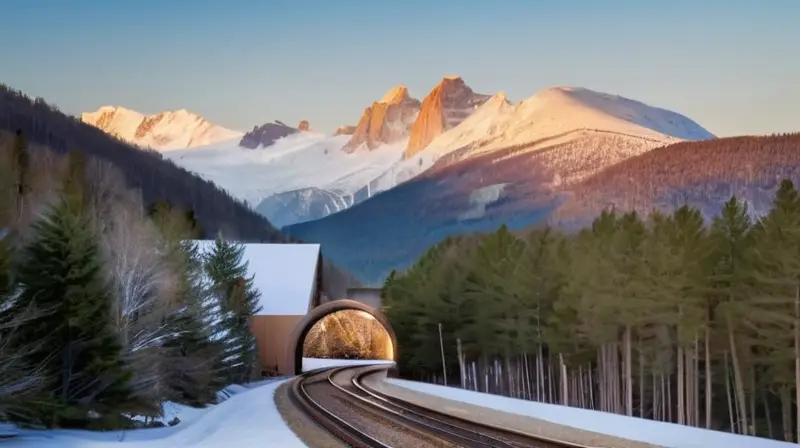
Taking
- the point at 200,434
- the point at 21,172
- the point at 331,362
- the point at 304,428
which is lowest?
the point at 331,362

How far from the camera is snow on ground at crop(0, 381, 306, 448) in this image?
1438 cm

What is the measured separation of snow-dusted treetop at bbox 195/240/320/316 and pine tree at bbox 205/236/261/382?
13062mm

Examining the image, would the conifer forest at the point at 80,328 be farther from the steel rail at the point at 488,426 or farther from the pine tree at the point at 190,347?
the steel rail at the point at 488,426

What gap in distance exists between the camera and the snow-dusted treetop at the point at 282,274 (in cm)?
5662

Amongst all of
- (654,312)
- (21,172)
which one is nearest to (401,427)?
(654,312)

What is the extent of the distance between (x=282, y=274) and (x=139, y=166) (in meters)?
91.6

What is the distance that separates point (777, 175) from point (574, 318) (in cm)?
9561

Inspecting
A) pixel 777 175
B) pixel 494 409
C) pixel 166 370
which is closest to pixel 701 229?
pixel 494 409

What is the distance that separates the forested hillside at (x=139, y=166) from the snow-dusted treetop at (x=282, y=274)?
65.9 meters

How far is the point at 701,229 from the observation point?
104 ft

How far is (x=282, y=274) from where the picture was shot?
6188cm

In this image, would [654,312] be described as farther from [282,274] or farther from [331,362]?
[331,362]

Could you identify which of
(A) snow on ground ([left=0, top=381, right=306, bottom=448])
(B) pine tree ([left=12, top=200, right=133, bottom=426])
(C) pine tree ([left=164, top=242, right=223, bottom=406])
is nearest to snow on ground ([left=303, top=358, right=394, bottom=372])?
(C) pine tree ([left=164, top=242, right=223, bottom=406])

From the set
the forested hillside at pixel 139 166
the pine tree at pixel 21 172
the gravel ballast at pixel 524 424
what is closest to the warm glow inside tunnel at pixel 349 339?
the pine tree at pixel 21 172
